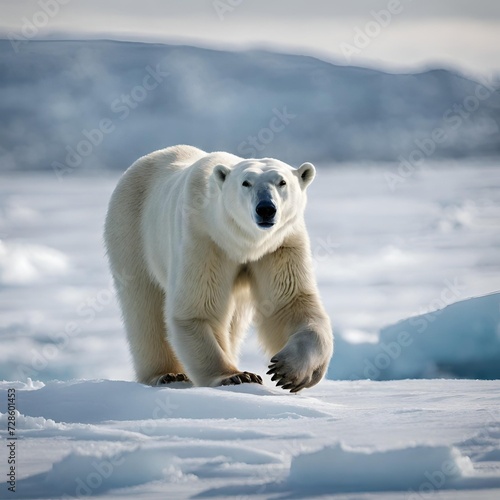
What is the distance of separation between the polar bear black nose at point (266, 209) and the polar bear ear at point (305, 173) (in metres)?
0.57

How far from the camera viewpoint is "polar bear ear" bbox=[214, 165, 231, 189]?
493cm

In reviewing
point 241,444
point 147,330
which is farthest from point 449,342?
point 241,444

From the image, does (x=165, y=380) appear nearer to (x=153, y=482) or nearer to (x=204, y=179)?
(x=204, y=179)

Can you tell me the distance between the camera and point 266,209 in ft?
15.0

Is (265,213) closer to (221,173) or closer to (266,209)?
(266,209)

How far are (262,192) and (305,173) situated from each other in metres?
0.57

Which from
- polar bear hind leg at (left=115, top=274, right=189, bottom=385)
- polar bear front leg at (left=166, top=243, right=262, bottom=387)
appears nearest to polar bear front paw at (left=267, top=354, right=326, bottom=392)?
polar bear front leg at (left=166, top=243, right=262, bottom=387)

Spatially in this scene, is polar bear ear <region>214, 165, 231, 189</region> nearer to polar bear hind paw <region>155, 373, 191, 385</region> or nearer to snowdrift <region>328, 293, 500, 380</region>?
polar bear hind paw <region>155, 373, 191, 385</region>

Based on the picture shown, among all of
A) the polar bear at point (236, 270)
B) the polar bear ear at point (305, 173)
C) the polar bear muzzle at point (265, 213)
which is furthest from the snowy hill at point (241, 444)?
the polar bear ear at point (305, 173)

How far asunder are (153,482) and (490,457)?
111cm

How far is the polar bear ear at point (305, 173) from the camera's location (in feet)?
16.7

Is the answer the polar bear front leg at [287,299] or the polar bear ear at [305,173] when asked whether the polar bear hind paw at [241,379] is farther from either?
the polar bear ear at [305,173]

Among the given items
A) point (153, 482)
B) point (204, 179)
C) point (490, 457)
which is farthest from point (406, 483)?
point (204, 179)

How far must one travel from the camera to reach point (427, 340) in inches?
297
